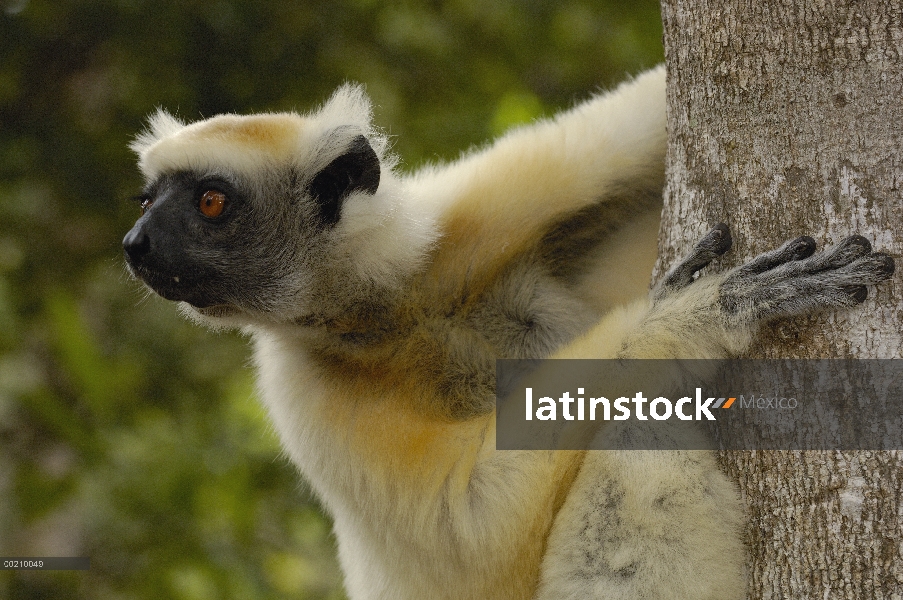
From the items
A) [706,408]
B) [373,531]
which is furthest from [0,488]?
[706,408]

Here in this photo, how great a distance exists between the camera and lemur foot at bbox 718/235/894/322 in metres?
2.19

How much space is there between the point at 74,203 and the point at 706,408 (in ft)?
15.0

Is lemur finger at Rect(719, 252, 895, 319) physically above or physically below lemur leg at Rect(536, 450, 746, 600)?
above

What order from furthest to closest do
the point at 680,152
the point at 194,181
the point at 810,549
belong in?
the point at 194,181 < the point at 680,152 < the point at 810,549

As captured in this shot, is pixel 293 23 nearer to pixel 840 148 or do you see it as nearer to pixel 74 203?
pixel 74 203

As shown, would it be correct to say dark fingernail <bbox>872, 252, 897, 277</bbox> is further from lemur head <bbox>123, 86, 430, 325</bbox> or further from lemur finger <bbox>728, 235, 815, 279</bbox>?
lemur head <bbox>123, 86, 430, 325</bbox>

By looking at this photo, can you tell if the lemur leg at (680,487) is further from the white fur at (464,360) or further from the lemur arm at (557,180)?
the lemur arm at (557,180)

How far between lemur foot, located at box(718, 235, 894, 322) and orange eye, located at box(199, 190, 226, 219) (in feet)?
6.81

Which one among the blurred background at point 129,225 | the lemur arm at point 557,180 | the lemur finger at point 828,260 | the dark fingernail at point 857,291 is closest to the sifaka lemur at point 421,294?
the lemur arm at point 557,180

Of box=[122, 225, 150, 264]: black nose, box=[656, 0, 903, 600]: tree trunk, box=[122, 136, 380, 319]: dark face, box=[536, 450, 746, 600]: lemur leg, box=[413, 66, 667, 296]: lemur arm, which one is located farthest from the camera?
box=[413, 66, 667, 296]: lemur arm

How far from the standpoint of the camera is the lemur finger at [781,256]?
232 centimetres

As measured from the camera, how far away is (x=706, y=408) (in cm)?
248

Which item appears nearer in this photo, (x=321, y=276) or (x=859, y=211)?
(x=859, y=211)

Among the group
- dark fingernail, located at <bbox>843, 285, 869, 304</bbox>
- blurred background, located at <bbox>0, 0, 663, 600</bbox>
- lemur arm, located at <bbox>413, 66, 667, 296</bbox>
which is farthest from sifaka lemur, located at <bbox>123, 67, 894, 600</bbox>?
blurred background, located at <bbox>0, 0, 663, 600</bbox>
